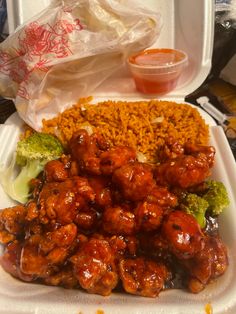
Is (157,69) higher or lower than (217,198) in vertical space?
higher

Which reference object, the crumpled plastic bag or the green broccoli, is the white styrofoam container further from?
the green broccoli

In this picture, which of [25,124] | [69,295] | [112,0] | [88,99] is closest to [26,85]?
[25,124]

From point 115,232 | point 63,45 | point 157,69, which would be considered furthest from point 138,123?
point 115,232

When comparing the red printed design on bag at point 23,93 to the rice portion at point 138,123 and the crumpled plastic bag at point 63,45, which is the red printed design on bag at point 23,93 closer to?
the crumpled plastic bag at point 63,45

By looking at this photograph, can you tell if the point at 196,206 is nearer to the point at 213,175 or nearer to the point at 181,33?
the point at 213,175

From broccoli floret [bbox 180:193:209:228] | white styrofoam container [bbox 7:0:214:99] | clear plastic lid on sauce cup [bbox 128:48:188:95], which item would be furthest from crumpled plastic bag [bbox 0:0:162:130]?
broccoli floret [bbox 180:193:209:228]
